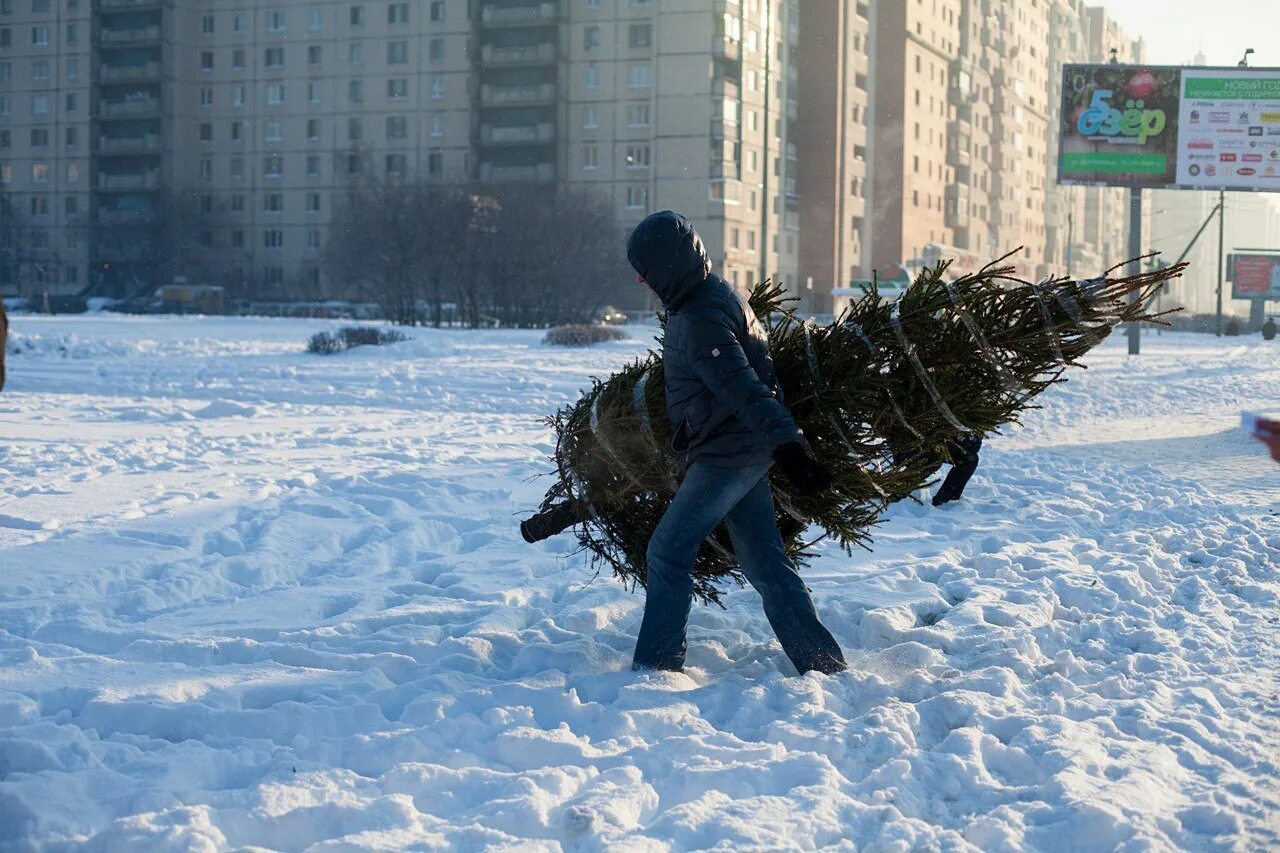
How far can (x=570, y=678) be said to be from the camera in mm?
4715

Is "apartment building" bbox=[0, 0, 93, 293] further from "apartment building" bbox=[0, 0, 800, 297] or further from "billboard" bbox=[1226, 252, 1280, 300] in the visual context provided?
"billboard" bbox=[1226, 252, 1280, 300]

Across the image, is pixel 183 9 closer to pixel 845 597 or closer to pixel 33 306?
pixel 33 306

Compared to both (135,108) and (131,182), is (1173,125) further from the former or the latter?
(135,108)

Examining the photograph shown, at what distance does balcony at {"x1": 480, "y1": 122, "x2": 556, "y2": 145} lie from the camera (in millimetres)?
68938

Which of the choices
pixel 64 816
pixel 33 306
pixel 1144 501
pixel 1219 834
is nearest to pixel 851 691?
pixel 1219 834

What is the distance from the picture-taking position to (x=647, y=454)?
4773 millimetres

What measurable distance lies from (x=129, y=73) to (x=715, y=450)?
78.3m

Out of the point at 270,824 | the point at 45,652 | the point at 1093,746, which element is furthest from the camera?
the point at 45,652

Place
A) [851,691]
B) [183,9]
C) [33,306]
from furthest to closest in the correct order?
[183,9] → [33,306] → [851,691]

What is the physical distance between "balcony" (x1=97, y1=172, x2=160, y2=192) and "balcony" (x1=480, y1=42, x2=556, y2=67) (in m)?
19.6

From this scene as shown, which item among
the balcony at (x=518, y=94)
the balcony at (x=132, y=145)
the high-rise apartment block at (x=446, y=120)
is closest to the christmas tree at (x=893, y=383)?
the high-rise apartment block at (x=446, y=120)

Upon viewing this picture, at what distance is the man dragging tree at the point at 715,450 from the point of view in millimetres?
4188

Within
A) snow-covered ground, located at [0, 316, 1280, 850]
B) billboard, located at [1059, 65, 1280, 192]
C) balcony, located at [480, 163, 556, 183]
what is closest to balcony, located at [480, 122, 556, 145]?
balcony, located at [480, 163, 556, 183]

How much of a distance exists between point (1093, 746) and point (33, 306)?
203 ft
